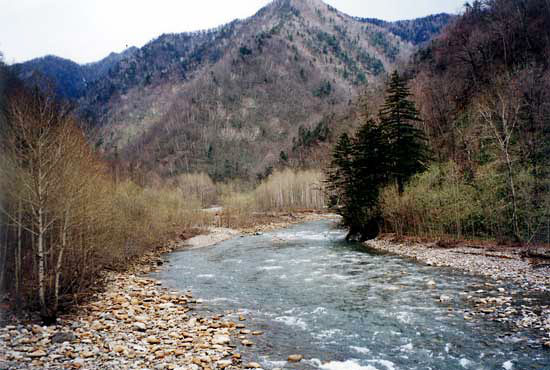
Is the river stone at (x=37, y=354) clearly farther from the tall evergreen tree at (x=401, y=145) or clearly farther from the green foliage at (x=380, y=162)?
the tall evergreen tree at (x=401, y=145)

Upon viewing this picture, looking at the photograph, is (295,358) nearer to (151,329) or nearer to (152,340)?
(152,340)

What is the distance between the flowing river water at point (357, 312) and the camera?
11.1m

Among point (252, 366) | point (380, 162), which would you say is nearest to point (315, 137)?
point (380, 162)

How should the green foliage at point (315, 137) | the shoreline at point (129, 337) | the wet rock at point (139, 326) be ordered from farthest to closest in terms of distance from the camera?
the green foliage at point (315, 137) < the wet rock at point (139, 326) < the shoreline at point (129, 337)

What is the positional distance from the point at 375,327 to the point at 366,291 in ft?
17.3

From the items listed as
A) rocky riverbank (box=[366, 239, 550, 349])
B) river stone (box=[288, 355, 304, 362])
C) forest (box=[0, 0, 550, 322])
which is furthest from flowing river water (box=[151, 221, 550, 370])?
forest (box=[0, 0, 550, 322])

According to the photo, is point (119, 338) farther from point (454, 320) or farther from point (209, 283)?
point (454, 320)

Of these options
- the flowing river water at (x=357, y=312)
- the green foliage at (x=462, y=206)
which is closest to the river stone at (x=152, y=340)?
the flowing river water at (x=357, y=312)

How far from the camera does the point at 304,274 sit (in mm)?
23969

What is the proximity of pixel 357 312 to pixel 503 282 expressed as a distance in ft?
28.0

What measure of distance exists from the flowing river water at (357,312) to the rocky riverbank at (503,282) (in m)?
0.52

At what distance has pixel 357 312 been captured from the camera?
51.6 feet

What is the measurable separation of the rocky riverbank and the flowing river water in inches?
20.5

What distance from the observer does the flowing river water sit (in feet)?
36.3
